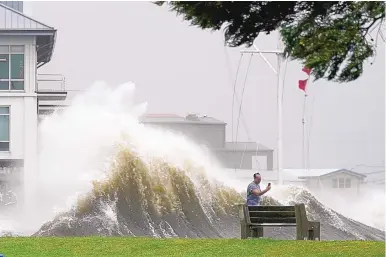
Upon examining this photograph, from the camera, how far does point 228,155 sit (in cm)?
4703

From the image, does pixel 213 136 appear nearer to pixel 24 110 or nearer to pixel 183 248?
pixel 24 110

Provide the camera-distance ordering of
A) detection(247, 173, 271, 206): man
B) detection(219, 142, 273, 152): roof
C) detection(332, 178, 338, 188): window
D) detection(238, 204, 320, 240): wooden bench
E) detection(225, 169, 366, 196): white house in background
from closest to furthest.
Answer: detection(238, 204, 320, 240): wooden bench → detection(247, 173, 271, 206): man → detection(219, 142, 273, 152): roof → detection(225, 169, 366, 196): white house in background → detection(332, 178, 338, 188): window

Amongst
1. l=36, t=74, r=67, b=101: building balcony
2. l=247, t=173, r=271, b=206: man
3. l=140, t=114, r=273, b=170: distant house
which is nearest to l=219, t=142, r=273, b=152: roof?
l=140, t=114, r=273, b=170: distant house

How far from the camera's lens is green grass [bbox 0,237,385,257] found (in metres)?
15.1

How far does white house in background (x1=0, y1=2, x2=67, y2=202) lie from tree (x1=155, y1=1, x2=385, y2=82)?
3299 centimetres

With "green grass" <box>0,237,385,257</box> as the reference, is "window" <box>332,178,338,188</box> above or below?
below

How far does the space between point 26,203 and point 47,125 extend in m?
4.24

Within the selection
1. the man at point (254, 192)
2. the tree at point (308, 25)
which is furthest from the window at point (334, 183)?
the tree at point (308, 25)

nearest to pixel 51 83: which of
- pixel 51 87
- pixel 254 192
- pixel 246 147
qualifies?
pixel 51 87

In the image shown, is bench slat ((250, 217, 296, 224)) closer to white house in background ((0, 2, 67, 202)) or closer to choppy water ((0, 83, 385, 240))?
choppy water ((0, 83, 385, 240))

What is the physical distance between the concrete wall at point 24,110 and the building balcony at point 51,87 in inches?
24.3

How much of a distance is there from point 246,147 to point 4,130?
12763 mm

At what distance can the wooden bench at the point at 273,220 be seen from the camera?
17406mm

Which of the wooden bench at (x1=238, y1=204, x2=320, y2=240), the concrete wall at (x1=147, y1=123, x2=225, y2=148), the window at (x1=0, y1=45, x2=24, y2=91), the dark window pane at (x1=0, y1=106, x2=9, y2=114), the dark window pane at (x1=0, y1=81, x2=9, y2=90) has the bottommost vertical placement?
the wooden bench at (x1=238, y1=204, x2=320, y2=240)
